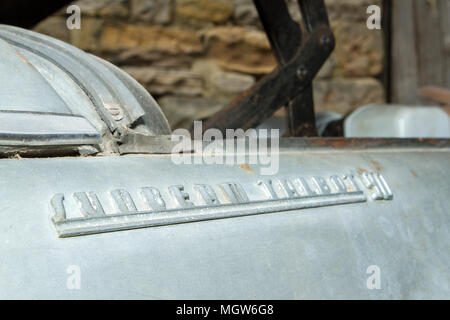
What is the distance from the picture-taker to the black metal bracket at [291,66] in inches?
33.9

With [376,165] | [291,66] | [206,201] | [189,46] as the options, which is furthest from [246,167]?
[189,46]

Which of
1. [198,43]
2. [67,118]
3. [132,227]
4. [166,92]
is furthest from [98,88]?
[198,43]

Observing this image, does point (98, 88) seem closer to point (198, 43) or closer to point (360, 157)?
point (360, 157)

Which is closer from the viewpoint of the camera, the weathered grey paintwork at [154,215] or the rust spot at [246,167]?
the weathered grey paintwork at [154,215]

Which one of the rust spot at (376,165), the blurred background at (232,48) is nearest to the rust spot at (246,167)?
the rust spot at (376,165)

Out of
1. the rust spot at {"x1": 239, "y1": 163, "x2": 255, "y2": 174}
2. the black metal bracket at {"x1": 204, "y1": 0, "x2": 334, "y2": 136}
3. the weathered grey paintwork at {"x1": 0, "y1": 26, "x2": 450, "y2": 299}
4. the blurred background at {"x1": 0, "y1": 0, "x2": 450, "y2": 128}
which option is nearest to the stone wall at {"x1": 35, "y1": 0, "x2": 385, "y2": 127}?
the blurred background at {"x1": 0, "y1": 0, "x2": 450, "y2": 128}

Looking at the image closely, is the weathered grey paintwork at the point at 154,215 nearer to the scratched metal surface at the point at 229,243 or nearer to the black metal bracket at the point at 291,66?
the scratched metal surface at the point at 229,243

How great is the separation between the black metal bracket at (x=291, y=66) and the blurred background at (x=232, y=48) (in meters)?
0.70

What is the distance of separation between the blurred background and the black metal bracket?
697 mm

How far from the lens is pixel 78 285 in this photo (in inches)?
16.4

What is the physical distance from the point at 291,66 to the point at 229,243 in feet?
1.54

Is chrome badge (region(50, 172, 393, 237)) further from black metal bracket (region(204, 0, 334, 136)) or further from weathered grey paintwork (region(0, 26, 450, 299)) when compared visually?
black metal bracket (region(204, 0, 334, 136))
